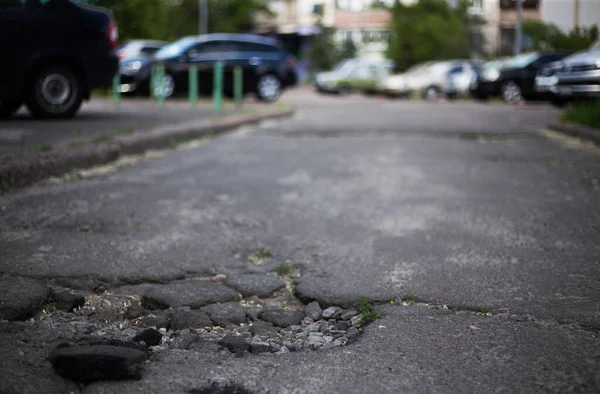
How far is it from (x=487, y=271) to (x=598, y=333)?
87 centimetres

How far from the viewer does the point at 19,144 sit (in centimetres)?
673

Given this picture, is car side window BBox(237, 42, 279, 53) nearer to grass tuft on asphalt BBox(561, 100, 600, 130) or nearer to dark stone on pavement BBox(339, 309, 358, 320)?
grass tuft on asphalt BBox(561, 100, 600, 130)

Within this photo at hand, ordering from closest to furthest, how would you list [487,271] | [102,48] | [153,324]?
1. [153,324]
2. [487,271]
3. [102,48]

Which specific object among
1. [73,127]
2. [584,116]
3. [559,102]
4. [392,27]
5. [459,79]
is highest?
[392,27]

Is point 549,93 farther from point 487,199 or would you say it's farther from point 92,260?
point 92,260

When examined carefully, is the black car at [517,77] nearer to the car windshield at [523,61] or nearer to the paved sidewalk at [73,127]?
the car windshield at [523,61]

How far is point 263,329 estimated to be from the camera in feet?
9.22

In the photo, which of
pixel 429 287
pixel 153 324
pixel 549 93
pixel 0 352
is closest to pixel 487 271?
pixel 429 287

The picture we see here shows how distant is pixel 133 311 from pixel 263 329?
0.57 m

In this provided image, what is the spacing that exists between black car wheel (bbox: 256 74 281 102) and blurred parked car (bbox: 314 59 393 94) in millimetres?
11815

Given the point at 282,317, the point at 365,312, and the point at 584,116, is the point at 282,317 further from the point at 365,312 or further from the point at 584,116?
the point at 584,116

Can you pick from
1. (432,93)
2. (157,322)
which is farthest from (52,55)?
(432,93)

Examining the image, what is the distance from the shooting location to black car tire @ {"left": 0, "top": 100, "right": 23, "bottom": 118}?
9.51m

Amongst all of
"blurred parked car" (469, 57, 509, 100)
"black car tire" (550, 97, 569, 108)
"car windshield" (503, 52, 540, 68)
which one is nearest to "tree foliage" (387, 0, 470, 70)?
"blurred parked car" (469, 57, 509, 100)
